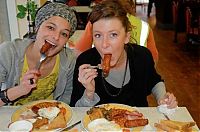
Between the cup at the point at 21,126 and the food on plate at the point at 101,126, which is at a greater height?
the cup at the point at 21,126

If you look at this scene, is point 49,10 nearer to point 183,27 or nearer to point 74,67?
point 74,67

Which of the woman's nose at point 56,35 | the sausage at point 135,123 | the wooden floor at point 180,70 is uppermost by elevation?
the woman's nose at point 56,35

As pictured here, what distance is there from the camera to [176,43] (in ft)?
22.2

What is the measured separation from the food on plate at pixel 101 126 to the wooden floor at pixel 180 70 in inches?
79.2

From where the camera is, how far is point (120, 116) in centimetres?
151

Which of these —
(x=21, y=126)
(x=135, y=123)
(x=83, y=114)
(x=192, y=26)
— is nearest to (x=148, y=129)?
(x=135, y=123)

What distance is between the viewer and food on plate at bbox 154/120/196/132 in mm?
1412

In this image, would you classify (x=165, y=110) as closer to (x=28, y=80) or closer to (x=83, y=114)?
(x=83, y=114)

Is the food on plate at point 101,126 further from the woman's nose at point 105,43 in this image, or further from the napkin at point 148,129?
the woman's nose at point 105,43

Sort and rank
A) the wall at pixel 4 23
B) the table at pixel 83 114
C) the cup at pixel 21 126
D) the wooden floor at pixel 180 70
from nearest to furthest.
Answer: the cup at pixel 21 126
the table at pixel 83 114
the wall at pixel 4 23
the wooden floor at pixel 180 70

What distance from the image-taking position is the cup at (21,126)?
139cm

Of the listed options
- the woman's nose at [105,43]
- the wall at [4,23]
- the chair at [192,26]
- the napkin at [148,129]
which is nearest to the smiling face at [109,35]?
the woman's nose at [105,43]

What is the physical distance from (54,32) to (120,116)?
2.12 feet

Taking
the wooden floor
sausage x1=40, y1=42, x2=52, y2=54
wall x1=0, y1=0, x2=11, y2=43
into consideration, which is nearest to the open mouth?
sausage x1=40, y1=42, x2=52, y2=54
